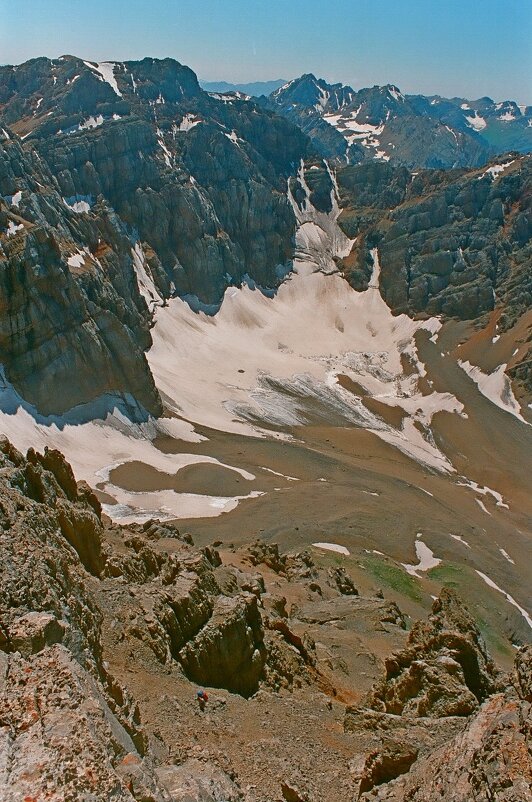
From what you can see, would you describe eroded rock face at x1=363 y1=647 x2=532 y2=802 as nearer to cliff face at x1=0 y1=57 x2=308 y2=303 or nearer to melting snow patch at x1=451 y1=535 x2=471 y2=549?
melting snow patch at x1=451 y1=535 x2=471 y2=549

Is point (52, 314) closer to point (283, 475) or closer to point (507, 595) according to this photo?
point (283, 475)

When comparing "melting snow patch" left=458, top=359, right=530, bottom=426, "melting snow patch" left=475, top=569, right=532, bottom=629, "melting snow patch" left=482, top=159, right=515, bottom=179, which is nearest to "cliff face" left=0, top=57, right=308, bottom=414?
"melting snow patch" left=475, top=569, right=532, bottom=629

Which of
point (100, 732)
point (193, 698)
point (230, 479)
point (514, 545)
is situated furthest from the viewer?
point (230, 479)

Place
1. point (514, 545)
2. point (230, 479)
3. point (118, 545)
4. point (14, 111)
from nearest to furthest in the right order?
1. point (118, 545)
2. point (514, 545)
3. point (230, 479)
4. point (14, 111)

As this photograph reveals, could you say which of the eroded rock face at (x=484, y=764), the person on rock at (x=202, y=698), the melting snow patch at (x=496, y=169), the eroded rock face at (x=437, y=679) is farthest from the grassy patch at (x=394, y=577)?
the melting snow patch at (x=496, y=169)

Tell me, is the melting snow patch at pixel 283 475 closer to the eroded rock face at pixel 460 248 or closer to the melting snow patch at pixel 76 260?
the melting snow patch at pixel 76 260

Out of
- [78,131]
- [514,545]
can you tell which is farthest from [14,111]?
[514,545]

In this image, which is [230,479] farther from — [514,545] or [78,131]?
[78,131]
